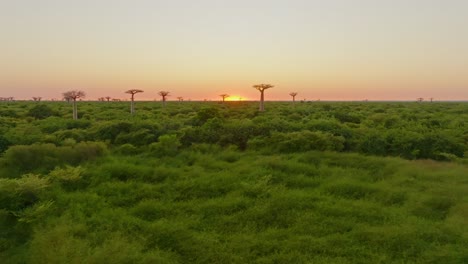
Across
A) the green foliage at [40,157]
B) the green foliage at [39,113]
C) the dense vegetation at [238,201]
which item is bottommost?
the dense vegetation at [238,201]

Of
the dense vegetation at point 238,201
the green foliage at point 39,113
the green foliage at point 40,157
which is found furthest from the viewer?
the green foliage at point 39,113

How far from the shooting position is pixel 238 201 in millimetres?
10070

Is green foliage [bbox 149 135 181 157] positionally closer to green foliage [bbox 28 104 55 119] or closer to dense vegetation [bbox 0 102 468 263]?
dense vegetation [bbox 0 102 468 263]

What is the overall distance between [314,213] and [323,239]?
141 centimetres

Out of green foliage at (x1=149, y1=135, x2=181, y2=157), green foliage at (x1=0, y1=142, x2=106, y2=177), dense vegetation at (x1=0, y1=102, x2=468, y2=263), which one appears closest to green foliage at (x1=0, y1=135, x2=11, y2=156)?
dense vegetation at (x1=0, y1=102, x2=468, y2=263)

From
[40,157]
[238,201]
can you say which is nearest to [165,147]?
[40,157]

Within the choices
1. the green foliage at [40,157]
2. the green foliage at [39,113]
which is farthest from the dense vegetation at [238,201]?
the green foliage at [39,113]

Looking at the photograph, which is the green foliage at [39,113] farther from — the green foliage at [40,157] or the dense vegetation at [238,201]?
the green foliage at [40,157]

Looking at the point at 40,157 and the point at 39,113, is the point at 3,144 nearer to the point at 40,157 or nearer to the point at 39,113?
the point at 40,157

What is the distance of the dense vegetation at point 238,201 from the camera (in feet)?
25.1

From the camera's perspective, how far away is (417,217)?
9242 millimetres

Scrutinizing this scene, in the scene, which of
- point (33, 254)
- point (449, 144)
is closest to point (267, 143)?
point (449, 144)

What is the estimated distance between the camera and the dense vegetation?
7.66 metres

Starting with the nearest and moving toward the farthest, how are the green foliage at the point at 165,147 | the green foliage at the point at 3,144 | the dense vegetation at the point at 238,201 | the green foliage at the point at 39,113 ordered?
the dense vegetation at the point at 238,201 → the green foliage at the point at 3,144 → the green foliage at the point at 165,147 → the green foliage at the point at 39,113
